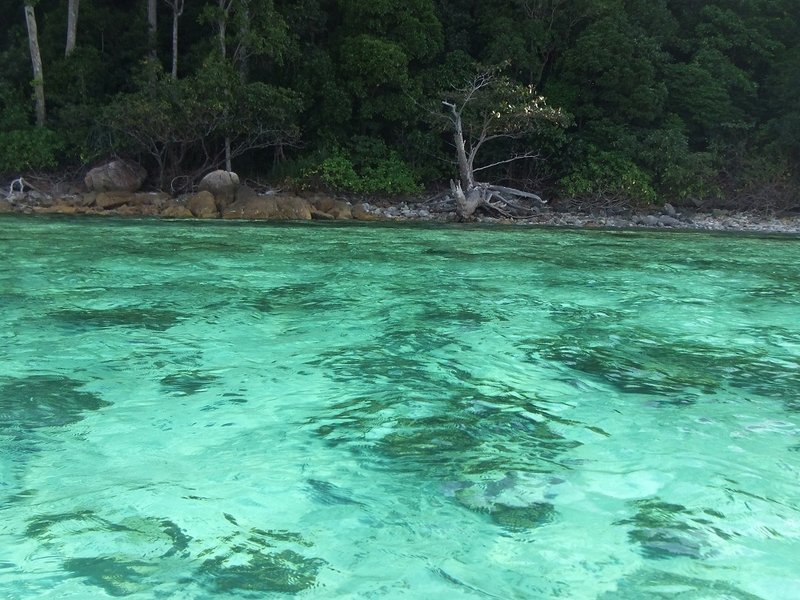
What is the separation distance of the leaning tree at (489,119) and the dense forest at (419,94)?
0.08m

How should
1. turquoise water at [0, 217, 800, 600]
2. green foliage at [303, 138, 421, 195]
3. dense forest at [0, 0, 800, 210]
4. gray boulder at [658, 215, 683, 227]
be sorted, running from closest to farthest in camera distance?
turquoise water at [0, 217, 800, 600]
gray boulder at [658, 215, 683, 227]
dense forest at [0, 0, 800, 210]
green foliage at [303, 138, 421, 195]

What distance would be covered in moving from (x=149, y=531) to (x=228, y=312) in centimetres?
345

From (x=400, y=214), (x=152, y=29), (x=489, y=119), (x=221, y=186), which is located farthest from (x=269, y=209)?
(x=152, y=29)

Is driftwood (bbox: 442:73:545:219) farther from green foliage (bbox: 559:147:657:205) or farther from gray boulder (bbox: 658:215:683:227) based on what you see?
gray boulder (bbox: 658:215:683:227)

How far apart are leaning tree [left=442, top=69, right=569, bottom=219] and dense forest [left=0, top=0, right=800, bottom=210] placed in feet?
0.26

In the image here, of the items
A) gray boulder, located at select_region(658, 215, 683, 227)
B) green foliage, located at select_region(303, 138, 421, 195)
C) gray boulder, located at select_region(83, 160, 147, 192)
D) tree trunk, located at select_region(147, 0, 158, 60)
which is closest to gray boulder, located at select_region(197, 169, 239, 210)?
green foliage, located at select_region(303, 138, 421, 195)

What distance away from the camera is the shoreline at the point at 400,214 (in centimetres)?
1548

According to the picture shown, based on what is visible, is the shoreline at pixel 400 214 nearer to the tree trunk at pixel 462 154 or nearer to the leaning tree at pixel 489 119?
the leaning tree at pixel 489 119

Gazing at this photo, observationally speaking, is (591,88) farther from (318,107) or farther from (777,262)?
(777,262)

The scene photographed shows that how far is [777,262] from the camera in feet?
32.3

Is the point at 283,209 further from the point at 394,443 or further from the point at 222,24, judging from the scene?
the point at 394,443

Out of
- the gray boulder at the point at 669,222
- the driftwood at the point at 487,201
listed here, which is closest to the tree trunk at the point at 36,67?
the driftwood at the point at 487,201

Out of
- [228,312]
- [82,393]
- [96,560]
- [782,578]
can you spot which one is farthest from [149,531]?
[228,312]

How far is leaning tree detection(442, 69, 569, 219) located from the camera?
16.6 meters
